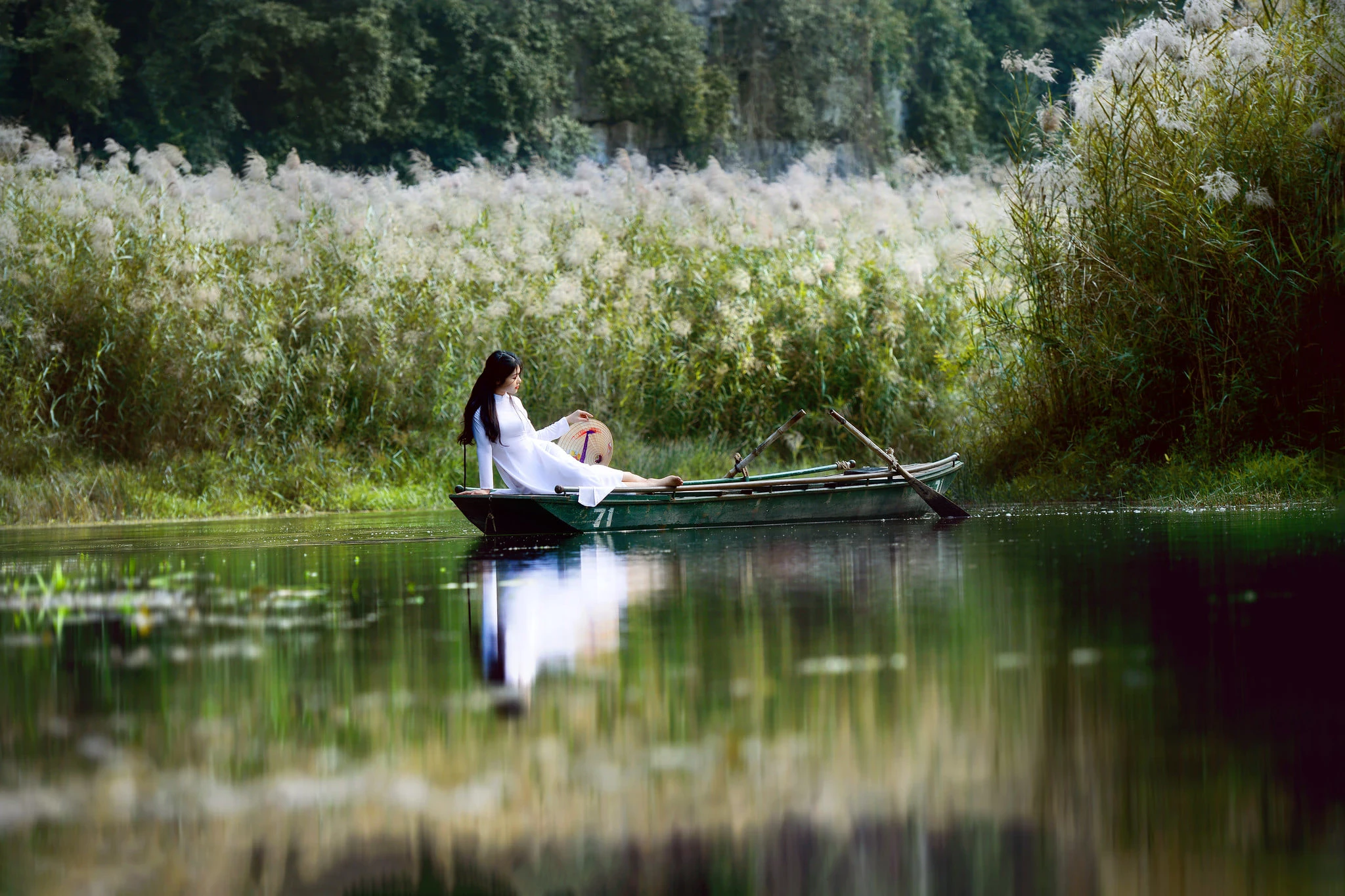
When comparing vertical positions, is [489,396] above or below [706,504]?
above

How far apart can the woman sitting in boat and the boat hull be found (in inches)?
12.1

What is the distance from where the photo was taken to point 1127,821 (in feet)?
9.09

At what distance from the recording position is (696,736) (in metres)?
3.53

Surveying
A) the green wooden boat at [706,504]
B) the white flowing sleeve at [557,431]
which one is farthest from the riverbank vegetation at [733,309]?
the white flowing sleeve at [557,431]

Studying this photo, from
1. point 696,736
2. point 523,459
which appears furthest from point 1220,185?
point 696,736

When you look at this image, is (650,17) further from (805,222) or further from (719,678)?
(719,678)

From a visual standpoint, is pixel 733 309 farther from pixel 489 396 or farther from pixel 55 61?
pixel 55 61

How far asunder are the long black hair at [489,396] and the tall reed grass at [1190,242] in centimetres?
416

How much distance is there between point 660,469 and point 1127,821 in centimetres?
1140

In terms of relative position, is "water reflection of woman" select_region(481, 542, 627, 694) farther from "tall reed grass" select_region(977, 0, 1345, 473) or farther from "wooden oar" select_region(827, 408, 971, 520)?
"tall reed grass" select_region(977, 0, 1345, 473)

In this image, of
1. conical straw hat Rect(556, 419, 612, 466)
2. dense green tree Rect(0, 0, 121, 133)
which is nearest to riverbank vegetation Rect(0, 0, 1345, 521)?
conical straw hat Rect(556, 419, 612, 466)

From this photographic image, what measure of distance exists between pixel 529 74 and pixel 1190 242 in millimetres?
24947

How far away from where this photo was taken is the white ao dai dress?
10.7m

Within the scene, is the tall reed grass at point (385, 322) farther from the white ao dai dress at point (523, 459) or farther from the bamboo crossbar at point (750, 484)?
the white ao dai dress at point (523, 459)
